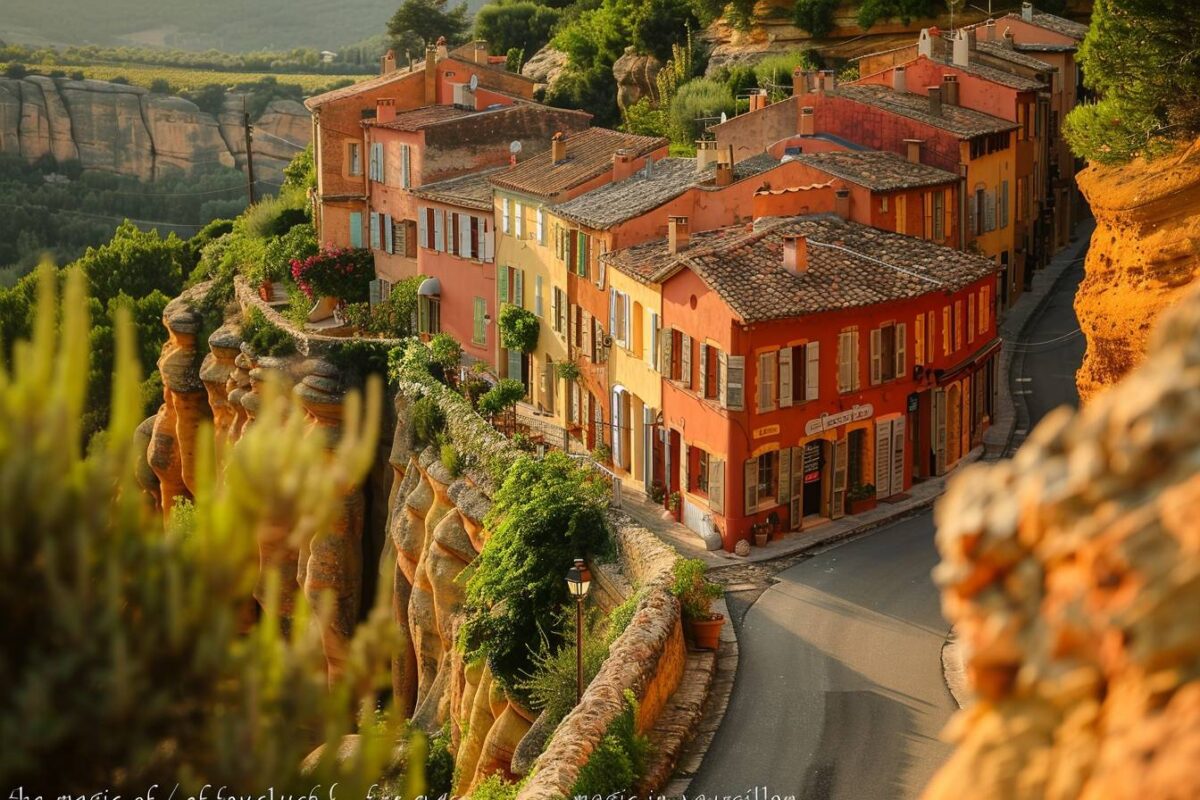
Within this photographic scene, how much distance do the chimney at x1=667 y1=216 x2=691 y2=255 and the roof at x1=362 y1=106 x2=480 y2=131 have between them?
16328 mm

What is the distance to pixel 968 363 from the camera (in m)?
41.1

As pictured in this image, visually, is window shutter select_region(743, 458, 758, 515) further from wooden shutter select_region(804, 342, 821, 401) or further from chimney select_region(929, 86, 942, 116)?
chimney select_region(929, 86, 942, 116)

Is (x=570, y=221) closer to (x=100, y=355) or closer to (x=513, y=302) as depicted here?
(x=513, y=302)

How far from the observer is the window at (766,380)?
116 feet

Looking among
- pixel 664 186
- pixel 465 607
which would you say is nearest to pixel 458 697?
pixel 465 607

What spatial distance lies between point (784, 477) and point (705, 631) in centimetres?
985

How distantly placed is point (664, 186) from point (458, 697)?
1506cm

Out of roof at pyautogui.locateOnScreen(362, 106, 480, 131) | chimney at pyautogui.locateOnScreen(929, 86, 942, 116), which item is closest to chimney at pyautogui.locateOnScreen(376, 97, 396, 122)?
roof at pyautogui.locateOnScreen(362, 106, 480, 131)

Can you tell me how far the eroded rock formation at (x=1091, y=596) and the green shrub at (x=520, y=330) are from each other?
1589 inches

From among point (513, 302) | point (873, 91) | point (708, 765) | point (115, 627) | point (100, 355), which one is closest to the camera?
point (115, 627)

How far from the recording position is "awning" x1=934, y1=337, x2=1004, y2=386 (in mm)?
39562

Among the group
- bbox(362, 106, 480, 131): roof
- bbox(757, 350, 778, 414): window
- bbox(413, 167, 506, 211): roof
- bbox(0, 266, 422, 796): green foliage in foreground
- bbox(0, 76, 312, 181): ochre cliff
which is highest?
bbox(0, 266, 422, 796): green foliage in foreground

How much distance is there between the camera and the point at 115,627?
26.7ft

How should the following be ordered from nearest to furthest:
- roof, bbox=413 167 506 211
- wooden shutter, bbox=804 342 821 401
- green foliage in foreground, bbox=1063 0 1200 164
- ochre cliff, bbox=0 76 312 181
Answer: green foliage in foreground, bbox=1063 0 1200 164, wooden shutter, bbox=804 342 821 401, roof, bbox=413 167 506 211, ochre cliff, bbox=0 76 312 181
